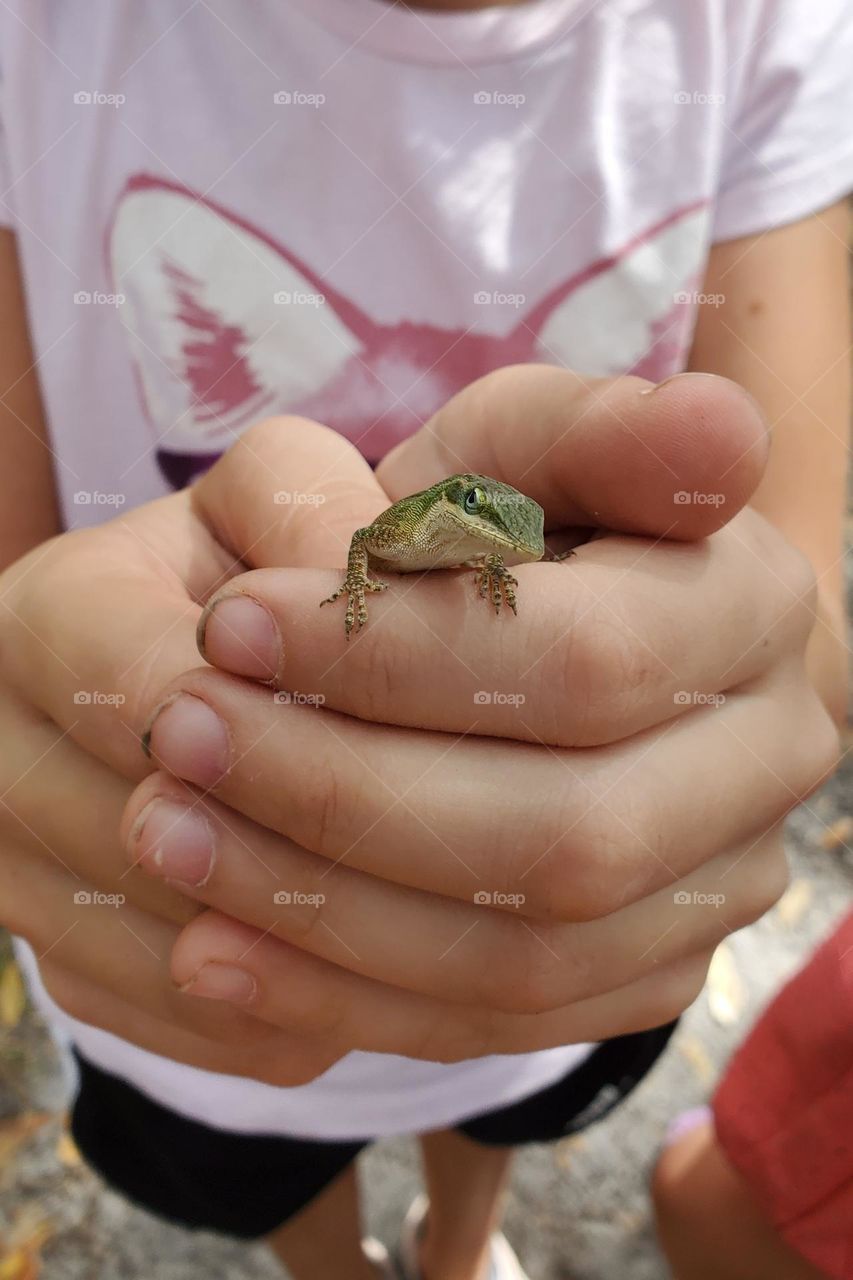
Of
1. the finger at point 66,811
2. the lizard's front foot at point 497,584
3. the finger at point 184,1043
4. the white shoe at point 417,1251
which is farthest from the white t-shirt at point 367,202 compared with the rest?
the white shoe at point 417,1251

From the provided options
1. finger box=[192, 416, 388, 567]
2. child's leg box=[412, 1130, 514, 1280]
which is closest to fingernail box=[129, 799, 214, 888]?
finger box=[192, 416, 388, 567]

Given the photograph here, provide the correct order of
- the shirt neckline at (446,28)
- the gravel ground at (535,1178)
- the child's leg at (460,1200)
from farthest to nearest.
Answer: the gravel ground at (535,1178), the child's leg at (460,1200), the shirt neckline at (446,28)

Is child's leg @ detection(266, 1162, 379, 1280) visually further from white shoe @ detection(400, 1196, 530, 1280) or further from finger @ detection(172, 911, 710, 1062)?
finger @ detection(172, 911, 710, 1062)

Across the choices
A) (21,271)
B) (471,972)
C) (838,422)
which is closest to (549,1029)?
Result: (471,972)

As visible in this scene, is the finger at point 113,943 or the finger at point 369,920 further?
the finger at point 113,943

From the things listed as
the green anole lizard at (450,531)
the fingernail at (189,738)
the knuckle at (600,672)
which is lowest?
the fingernail at (189,738)

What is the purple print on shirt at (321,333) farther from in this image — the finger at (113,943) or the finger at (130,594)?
the finger at (113,943)
